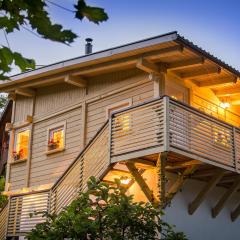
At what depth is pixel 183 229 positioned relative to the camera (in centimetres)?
1320

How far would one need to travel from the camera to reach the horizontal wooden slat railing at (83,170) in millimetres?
12781

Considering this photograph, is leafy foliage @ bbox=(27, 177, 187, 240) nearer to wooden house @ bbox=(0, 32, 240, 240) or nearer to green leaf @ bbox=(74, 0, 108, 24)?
wooden house @ bbox=(0, 32, 240, 240)

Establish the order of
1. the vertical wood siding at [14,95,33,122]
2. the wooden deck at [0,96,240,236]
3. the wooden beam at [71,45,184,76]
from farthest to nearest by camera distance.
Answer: the vertical wood siding at [14,95,33,122] → the wooden beam at [71,45,184,76] → the wooden deck at [0,96,240,236]

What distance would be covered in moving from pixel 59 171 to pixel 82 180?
362 centimetres

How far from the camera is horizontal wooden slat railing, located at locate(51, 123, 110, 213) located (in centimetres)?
1278

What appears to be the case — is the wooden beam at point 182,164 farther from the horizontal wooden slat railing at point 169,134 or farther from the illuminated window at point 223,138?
the illuminated window at point 223,138

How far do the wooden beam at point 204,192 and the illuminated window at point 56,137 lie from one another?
18.2ft

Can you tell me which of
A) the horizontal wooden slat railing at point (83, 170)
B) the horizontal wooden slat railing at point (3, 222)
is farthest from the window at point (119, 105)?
the horizontal wooden slat railing at point (3, 222)

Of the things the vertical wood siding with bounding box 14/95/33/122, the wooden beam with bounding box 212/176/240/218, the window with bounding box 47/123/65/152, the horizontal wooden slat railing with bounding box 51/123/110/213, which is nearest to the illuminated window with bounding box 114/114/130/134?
the horizontal wooden slat railing with bounding box 51/123/110/213

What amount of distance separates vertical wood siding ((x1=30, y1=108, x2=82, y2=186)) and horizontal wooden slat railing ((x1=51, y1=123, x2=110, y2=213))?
240cm

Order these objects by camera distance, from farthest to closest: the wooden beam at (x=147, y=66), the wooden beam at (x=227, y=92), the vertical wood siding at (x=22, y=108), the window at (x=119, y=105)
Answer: the vertical wood siding at (x=22, y=108) < the wooden beam at (x=227, y=92) < the window at (x=119, y=105) < the wooden beam at (x=147, y=66)

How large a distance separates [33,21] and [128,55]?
426 inches

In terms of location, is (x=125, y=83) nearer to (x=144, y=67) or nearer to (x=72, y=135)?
(x=144, y=67)

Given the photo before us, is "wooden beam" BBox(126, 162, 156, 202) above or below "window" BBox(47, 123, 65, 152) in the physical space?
below
